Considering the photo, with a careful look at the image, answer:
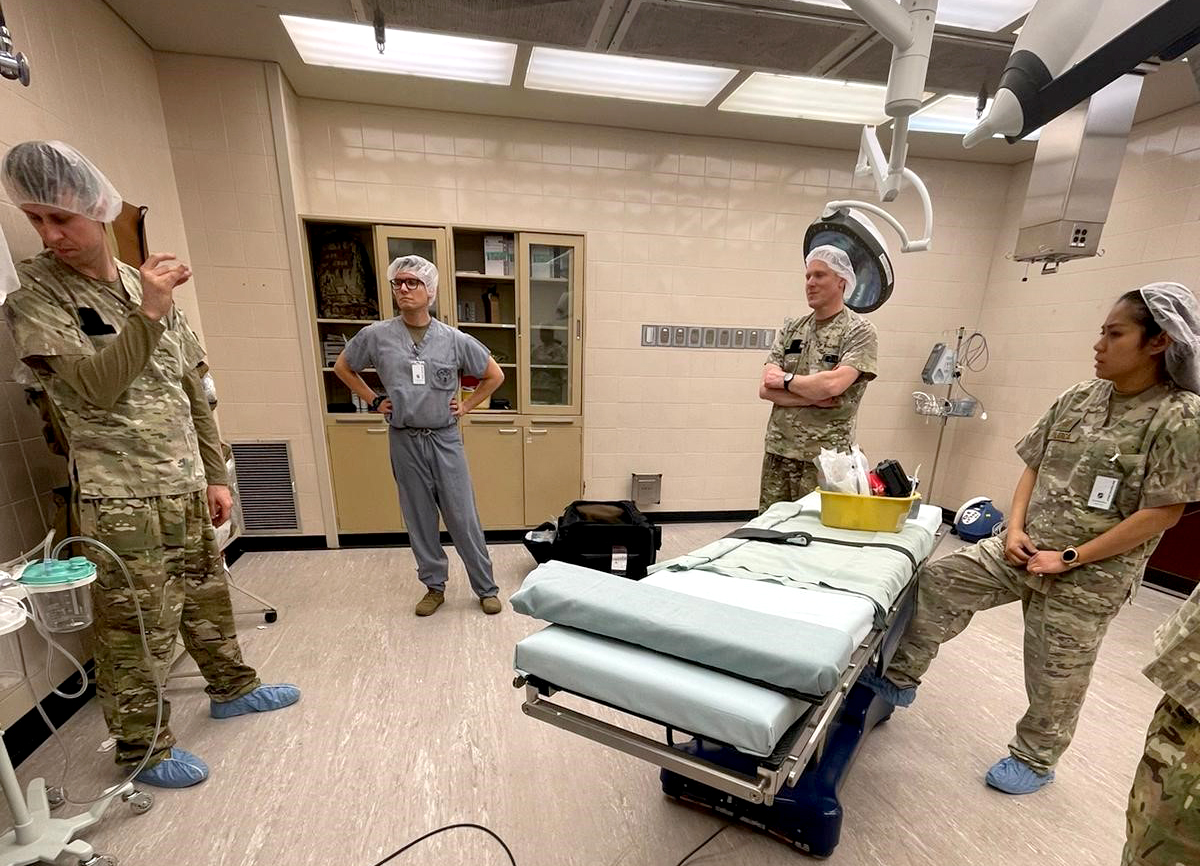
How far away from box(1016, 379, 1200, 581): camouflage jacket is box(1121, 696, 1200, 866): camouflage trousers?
797 mm

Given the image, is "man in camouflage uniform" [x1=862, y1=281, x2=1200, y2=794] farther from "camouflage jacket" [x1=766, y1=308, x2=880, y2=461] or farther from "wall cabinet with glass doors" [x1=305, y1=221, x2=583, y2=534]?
"wall cabinet with glass doors" [x1=305, y1=221, x2=583, y2=534]

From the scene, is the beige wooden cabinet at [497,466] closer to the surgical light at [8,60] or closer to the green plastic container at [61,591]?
the green plastic container at [61,591]

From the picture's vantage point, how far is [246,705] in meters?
1.81

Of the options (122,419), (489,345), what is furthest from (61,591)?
(489,345)

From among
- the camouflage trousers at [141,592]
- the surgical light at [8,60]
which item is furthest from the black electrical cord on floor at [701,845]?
the surgical light at [8,60]

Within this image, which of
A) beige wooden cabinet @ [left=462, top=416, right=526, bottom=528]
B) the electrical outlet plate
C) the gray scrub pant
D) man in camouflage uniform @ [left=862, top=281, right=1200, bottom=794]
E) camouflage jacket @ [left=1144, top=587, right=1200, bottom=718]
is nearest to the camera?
camouflage jacket @ [left=1144, top=587, right=1200, bottom=718]

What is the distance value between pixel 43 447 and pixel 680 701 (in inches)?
91.2

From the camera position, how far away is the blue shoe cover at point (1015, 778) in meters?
1.55

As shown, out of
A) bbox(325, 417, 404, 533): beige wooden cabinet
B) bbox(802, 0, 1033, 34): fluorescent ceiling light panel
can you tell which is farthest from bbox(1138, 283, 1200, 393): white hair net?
bbox(325, 417, 404, 533): beige wooden cabinet

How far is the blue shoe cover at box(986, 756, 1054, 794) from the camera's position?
1.55 m

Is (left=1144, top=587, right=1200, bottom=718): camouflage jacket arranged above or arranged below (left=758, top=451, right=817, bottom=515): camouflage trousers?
above

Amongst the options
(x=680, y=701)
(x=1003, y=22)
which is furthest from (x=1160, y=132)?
(x=680, y=701)

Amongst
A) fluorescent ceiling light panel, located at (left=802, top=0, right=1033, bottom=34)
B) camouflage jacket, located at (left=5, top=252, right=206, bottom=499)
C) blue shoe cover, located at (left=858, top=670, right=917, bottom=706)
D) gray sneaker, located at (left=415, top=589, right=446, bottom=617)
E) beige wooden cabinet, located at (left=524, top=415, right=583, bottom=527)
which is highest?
fluorescent ceiling light panel, located at (left=802, top=0, right=1033, bottom=34)

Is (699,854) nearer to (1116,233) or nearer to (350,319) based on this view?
(350,319)
